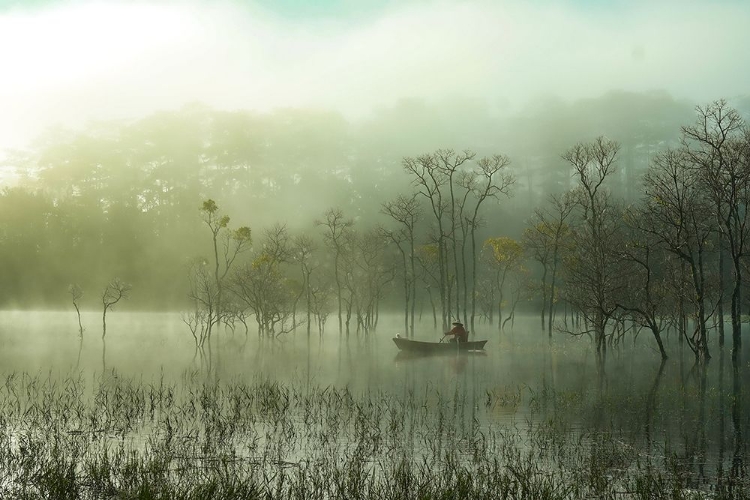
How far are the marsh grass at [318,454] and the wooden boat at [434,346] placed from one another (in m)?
22.0

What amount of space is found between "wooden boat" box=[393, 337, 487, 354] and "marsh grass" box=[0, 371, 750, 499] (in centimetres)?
2199

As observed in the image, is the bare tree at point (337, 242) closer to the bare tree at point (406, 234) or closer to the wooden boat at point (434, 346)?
the bare tree at point (406, 234)

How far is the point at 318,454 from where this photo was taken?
614 inches

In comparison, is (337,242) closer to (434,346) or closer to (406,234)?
(406,234)

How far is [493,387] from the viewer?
2822cm

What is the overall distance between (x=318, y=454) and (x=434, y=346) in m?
32.0

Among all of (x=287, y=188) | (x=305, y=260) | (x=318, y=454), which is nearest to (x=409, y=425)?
(x=318, y=454)

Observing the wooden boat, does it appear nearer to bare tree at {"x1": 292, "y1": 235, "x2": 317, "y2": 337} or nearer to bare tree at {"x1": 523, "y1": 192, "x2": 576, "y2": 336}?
bare tree at {"x1": 523, "y1": 192, "x2": 576, "y2": 336}

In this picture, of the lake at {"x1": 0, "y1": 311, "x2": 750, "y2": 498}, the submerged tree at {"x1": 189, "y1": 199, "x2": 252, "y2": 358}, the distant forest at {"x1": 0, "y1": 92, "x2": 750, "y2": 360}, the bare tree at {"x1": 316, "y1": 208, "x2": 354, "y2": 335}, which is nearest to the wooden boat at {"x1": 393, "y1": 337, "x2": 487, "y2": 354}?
the lake at {"x1": 0, "y1": 311, "x2": 750, "y2": 498}

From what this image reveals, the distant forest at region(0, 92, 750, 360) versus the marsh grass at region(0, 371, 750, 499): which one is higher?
→ the distant forest at region(0, 92, 750, 360)

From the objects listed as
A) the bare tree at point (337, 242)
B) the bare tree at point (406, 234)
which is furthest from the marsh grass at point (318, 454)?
the bare tree at point (406, 234)

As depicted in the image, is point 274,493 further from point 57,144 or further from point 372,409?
point 57,144

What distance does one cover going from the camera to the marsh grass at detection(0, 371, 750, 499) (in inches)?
470

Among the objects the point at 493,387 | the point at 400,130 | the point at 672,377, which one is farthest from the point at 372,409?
the point at 400,130
